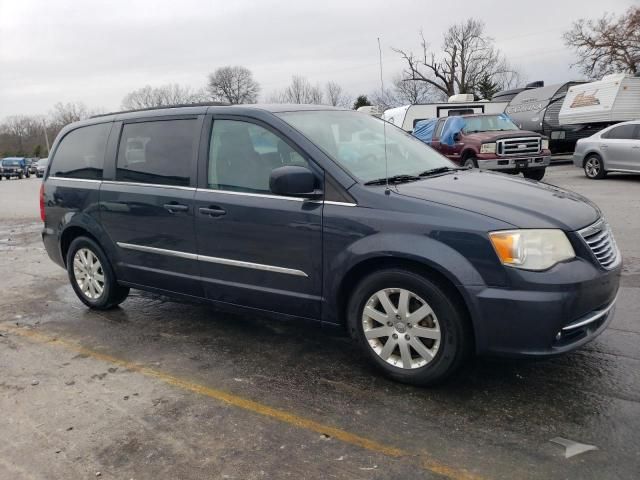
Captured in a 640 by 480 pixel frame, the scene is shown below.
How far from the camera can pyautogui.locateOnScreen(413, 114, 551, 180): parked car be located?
42.7ft

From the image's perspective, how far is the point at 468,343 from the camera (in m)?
3.29

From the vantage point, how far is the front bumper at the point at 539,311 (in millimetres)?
3057

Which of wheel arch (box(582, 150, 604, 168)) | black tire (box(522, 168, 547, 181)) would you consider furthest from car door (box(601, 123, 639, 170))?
black tire (box(522, 168, 547, 181))

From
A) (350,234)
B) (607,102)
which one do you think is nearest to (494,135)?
(607,102)

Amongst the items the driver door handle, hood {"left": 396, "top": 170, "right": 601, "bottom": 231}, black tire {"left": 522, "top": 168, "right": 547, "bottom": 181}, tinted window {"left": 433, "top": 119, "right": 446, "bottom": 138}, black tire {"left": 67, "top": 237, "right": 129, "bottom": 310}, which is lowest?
black tire {"left": 67, "top": 237, "right": 129, "bottom": 310}

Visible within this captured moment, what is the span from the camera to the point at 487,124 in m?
14.2

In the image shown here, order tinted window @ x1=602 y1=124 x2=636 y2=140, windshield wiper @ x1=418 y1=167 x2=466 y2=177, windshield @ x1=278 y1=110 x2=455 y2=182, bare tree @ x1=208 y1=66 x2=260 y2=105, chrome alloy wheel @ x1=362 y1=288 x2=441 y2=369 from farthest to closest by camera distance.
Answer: bare tree @ x1=208 y1=66 x2=260 y2=105, tinted window @ x1=602 y1=124 x2=636 y2=140, windshield wiper @ x1=418 y1=167 x2=466 y2=177, windshield @ x1=278 y1=110 x2=455 y2=182, chrome alloy wheel @ x1=362 y1=288 x2=441 y2=369

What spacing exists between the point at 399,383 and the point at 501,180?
1.60m

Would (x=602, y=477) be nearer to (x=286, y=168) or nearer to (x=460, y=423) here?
(x=460, y=423)

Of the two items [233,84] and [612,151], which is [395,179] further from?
[233,84]

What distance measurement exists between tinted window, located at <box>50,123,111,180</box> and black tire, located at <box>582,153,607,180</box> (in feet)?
41.4

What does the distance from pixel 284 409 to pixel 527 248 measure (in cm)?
166

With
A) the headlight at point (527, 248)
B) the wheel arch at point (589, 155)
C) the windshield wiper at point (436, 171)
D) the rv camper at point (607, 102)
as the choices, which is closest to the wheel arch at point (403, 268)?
the headlight at point (527, 248)

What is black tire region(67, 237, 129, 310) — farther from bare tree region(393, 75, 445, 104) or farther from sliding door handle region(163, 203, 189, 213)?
bare tree region(393, 75, 445, 104)
